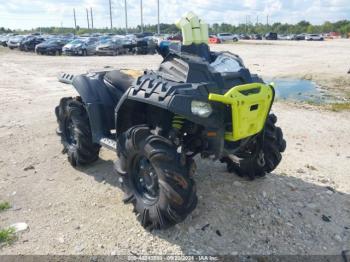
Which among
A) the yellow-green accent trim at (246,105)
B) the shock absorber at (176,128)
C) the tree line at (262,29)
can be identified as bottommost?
the tree line at (262,29)

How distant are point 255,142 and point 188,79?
122 centimetres

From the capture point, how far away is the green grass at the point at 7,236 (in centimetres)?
378

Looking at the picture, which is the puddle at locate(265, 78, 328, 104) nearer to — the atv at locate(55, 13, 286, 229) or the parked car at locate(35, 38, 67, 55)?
the atv at locate(55, 13, 286, 229)

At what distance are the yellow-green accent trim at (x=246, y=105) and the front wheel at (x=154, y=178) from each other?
57 centimetres

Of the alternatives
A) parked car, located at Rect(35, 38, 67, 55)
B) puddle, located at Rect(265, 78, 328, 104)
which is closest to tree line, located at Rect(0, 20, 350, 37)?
parked car, located at Rect(35, 38, 67, 55)

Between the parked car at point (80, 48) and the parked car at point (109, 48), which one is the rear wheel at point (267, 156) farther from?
the parked car at point (80, 48)

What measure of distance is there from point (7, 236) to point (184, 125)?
2011 millimetres

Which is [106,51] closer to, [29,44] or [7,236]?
[29,44]

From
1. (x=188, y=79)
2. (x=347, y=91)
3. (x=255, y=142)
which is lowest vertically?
(x=347, y=91)

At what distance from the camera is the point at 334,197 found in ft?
15.1

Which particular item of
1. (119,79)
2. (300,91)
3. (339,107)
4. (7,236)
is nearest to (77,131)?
(119,79)

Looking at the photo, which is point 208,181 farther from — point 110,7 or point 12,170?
point 110,7

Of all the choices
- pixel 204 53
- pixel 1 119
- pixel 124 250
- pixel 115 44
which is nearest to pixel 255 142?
Result: pixel 204 53

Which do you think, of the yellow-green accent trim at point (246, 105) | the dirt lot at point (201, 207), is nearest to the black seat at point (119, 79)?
the dirt lot at point (201, 207)
